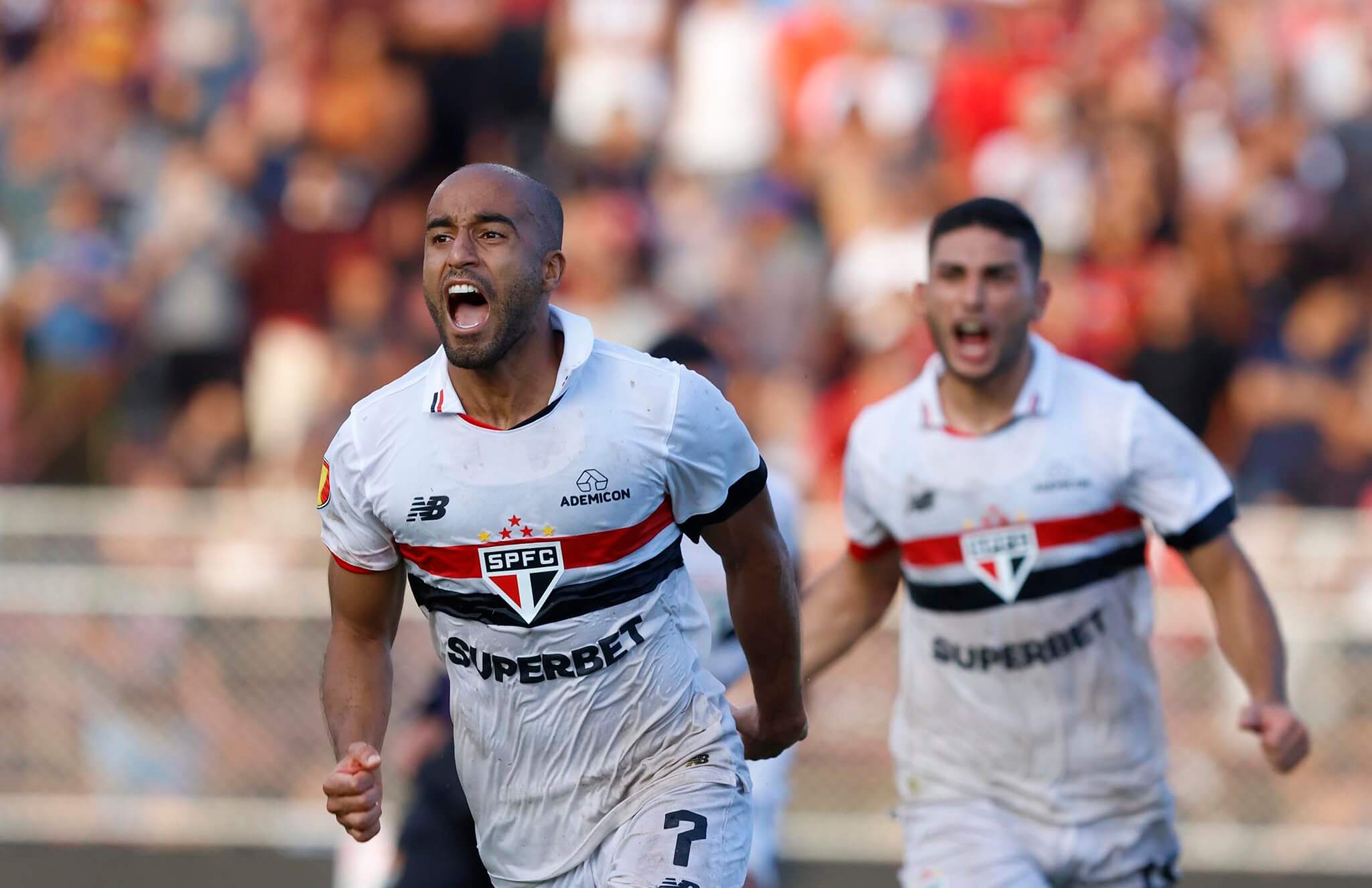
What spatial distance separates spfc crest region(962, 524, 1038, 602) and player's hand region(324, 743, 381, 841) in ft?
7.70

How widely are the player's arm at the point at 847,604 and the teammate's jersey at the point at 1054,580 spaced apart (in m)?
0.30

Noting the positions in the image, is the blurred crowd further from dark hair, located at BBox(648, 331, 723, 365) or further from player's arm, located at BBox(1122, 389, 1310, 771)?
player's arm, located at BBox(1122, 389, 1310, 771)

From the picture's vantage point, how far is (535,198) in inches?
184

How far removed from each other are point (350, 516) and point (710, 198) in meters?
8.63

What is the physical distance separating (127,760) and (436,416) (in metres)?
7.00

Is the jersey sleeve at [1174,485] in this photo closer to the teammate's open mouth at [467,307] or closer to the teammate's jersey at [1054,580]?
the teammate's jersey at [1054,580]

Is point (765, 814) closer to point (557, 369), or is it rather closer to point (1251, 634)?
point (1251, 634)

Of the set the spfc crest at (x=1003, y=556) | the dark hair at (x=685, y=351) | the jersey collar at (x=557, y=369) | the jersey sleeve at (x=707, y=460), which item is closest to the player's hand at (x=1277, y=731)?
the spfc crest at (x=1003, y=556)

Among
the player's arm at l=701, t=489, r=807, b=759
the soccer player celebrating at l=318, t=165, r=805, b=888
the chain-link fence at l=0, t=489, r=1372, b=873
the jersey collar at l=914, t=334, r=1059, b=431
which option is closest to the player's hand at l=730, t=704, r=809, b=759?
the player's arm at l=701, t=489, r=807, b=759

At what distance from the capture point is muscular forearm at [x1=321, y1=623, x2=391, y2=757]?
4879 mm

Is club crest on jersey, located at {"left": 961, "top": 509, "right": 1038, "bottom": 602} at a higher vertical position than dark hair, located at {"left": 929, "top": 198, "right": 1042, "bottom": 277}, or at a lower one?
lower

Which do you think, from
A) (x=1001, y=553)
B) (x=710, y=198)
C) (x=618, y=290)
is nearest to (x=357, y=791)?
(x=1001, y=553)

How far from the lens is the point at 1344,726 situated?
10438 mm

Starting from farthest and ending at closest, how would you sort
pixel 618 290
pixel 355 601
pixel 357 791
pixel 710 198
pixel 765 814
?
pixel 710 198 → pixel 618 290 → pixel 765 814 → pixel 355 601 → pixel 357 791
